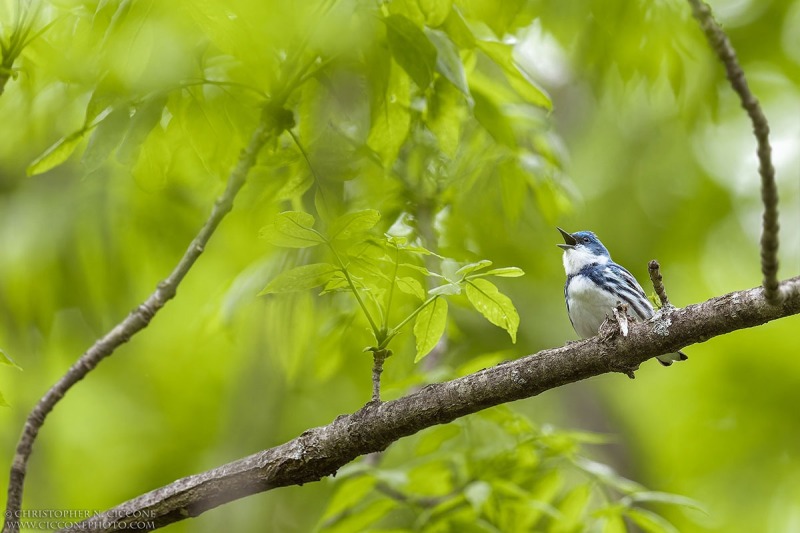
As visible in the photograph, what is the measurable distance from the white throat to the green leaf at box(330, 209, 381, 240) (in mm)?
2250

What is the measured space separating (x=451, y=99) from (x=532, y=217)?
9.77 ft

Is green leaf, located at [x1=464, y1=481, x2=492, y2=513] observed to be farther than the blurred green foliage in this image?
Yes

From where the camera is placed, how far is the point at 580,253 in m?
4.40

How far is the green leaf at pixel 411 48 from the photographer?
233cm

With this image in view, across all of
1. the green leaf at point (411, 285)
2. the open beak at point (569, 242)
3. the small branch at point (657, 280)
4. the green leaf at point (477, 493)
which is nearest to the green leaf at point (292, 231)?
the green leaf at point (411, 285)

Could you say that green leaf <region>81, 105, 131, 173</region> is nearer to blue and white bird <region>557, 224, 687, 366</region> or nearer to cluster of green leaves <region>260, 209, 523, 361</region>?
cluster of green leaves <region>260, 209, 523, 361</region>

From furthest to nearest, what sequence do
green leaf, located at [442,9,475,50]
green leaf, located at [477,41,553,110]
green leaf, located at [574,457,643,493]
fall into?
green leaf, located at [574,457,643,493]
green leaf, located at [477,41,553,110]
green leaf, located at [442,9,475,50]

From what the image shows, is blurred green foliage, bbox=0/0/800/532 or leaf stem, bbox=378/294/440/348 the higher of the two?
blurred green foliage, bbox=0/0/800/532

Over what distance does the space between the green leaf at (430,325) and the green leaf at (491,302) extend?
92 millimetres

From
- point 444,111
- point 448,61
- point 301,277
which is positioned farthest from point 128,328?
point 448,61

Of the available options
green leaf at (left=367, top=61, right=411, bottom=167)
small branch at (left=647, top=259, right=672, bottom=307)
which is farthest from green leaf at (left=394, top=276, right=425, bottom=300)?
small branch at (left=647, top=259, right=672, bottom=307)

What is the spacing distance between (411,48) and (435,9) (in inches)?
5.1

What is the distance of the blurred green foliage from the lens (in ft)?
8.03

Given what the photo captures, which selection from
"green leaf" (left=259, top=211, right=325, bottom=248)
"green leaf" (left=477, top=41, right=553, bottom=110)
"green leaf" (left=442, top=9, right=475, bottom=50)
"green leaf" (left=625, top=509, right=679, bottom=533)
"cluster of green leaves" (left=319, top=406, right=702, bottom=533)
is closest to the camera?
"green leaf" (left=259, top=211, right=325, bottom=248)
